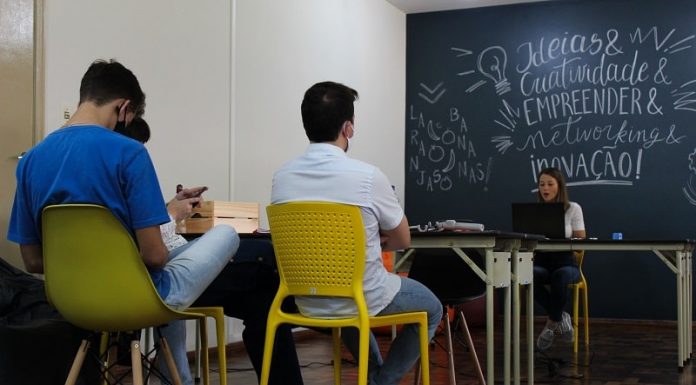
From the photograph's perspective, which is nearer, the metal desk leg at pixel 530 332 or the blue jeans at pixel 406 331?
the blue jeans at pixel 406 331

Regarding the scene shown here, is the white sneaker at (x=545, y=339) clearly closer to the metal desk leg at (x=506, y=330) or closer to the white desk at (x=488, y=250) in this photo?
the metal desk leg at (x=506, y=330)

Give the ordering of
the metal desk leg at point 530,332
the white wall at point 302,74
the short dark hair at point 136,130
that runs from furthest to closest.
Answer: the white wall at point 302,74 → the metal desk leg at point 530,332 → the short dark hair at point 136,130

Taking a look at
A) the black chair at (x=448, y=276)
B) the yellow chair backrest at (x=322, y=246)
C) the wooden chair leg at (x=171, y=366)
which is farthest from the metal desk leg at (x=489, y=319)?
the wooden chair leg at (x=171, y=366)

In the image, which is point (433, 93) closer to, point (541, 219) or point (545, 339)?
point (541, 219)

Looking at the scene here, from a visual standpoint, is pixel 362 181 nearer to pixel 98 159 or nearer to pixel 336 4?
pixel 98 159

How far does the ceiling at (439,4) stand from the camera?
8.16 m

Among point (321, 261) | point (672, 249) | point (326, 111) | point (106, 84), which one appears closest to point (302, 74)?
point (672, 249)

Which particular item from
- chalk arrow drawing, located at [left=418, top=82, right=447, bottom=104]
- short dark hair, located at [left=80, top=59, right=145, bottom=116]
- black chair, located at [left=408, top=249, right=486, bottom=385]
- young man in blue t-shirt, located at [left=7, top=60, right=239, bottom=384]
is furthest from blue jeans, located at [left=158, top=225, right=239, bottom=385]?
chalk arrow drawing, located at [left=418, top=82, right=447, bottom=104]

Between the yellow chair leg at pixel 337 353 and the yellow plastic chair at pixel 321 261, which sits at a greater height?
the yellow plastic chair at pixel 321 261

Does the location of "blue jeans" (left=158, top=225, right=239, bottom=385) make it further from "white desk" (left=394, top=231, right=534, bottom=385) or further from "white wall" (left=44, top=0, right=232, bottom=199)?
"white wall" (left=44, top=0, right=232, bottom=199)

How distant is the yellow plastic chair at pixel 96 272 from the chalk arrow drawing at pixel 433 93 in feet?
21.2

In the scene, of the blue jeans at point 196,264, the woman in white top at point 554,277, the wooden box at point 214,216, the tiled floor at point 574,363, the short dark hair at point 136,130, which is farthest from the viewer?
the woman in white top at point 554,277

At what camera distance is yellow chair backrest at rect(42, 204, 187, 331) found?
7.14 ft

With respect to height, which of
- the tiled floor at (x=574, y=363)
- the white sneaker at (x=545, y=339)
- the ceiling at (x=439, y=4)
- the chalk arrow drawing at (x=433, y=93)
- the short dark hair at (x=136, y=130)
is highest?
the ceiling at (x=439, y=4)
